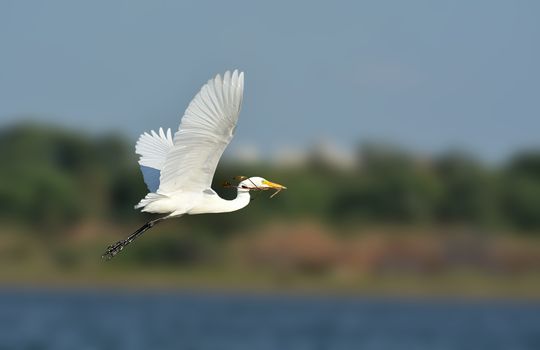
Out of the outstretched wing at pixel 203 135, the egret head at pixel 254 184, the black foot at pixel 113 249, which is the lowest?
the black foot at pixel 113 249

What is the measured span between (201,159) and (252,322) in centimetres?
1953

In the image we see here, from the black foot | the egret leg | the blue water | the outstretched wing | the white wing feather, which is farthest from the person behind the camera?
the blue water

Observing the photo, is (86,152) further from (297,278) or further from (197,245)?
(297,278)

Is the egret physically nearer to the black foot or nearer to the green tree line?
the black foot

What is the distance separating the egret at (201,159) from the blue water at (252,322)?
48.2ft

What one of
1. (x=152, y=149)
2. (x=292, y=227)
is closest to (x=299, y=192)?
(x=292, y=227)

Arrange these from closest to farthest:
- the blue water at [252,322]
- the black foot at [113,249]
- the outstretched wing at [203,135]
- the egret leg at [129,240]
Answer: the outstretched wing at [203,135]
the egret leg at [129,240]
the black foot at [113,249]
the blue water at [252,322]

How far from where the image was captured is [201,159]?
24.2ft

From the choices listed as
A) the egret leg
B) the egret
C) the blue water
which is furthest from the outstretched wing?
the blue water

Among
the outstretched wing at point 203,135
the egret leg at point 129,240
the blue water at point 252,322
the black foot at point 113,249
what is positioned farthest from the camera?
the blue water at point 252,322

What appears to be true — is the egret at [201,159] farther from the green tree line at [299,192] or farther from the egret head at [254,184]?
the green tree line at [299,192]

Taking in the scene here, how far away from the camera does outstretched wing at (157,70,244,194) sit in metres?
6.99

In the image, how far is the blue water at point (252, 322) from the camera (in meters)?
23.6

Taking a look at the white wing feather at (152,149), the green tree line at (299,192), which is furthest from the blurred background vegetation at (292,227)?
the white wing feather at (152,149)
